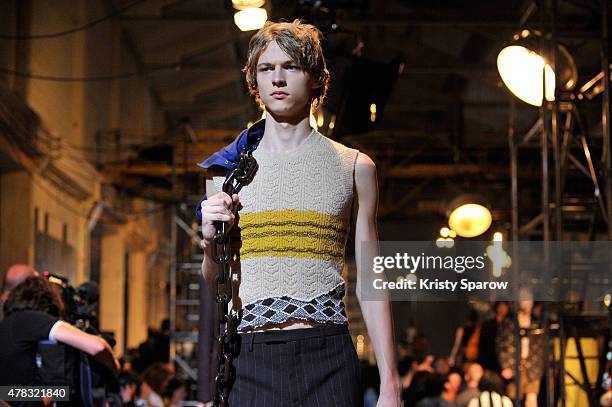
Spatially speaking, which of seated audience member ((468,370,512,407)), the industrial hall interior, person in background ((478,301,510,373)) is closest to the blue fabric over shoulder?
the industrial hall interior

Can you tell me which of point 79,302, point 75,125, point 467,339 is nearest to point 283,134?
point 79,302

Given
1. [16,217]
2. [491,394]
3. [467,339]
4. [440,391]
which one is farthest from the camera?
[16,217]

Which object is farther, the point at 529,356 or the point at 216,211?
the point at 529,356

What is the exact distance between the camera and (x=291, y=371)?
2.12 metres

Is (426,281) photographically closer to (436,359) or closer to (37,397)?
(37,397)

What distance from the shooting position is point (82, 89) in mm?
12477

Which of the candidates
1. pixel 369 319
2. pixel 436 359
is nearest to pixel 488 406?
pixel 436 359

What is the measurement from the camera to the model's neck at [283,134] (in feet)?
7.34

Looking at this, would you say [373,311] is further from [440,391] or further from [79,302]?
[440,391]

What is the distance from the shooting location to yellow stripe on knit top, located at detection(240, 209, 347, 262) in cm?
216

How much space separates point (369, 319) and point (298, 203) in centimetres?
28

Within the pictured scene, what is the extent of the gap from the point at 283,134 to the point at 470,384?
6078 mm

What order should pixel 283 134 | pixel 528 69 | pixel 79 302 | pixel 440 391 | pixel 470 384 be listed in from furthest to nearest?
pixel 470 384 < pixel 440 391 < pixel 528 69 < pixel 79 302 < pixel 283 134

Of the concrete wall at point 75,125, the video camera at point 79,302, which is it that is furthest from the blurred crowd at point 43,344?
the concrete wall at point 75,125
